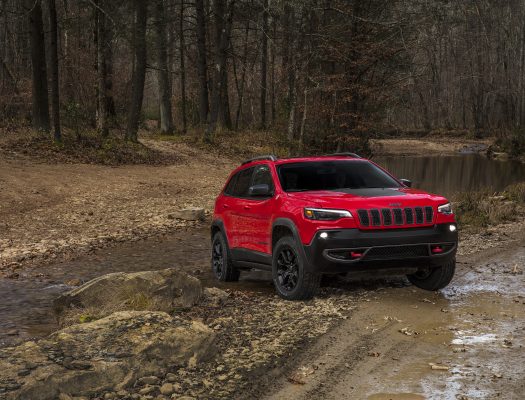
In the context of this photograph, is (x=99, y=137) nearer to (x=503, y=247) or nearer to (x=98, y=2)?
(x=98, y=2)

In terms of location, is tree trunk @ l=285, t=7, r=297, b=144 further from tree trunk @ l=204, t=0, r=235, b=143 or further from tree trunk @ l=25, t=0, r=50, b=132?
tree trunk @ l=25, t=0, r=50, b=132

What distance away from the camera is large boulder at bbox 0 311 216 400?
567cm

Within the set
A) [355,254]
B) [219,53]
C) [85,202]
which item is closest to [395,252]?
[355,254]

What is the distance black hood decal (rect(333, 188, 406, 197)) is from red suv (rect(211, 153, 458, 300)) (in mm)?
12

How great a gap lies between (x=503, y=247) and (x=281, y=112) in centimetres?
2129

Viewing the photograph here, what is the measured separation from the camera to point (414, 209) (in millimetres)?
8320

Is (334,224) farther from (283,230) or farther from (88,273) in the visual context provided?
(88,273)

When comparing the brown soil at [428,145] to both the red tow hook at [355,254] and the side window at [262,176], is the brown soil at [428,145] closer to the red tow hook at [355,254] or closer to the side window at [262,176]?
the side window at [262,176]

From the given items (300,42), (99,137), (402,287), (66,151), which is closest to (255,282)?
(402,287)

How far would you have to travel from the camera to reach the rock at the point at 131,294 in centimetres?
842

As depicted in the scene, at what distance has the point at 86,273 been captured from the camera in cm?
1186

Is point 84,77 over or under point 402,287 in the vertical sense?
over

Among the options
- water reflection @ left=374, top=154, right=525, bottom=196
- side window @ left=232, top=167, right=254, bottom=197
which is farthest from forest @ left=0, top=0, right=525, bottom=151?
side window @ left=232, top=167, right=254, bottom=197

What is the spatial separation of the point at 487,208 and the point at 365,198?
1044 cm
